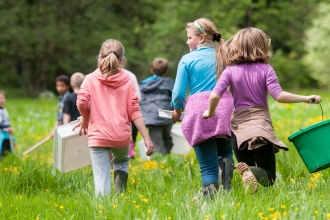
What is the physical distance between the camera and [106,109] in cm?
482

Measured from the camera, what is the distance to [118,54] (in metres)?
4.91

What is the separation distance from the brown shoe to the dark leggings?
0.22m

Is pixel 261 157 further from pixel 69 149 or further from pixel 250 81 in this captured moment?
pixel 69 149

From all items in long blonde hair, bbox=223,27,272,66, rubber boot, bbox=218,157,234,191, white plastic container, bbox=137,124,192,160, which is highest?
long blonde hair, bbox=223,27,272,66

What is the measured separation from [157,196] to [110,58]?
1107mm

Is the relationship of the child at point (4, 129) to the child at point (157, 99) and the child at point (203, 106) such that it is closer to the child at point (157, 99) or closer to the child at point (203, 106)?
the child at point (157, 99)

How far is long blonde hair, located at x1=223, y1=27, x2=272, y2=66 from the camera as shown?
14.6 ft

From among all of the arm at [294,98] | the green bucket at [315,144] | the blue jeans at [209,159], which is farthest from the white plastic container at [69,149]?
the green bucket at [315,144]

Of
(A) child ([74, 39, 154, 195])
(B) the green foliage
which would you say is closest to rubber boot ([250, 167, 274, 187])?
(A) child ([74, 39, 154, 195])

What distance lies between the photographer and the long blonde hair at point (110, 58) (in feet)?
15.8

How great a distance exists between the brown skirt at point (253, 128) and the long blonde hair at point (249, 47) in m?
0.35

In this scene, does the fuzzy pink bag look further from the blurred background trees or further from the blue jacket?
the blurred background trees

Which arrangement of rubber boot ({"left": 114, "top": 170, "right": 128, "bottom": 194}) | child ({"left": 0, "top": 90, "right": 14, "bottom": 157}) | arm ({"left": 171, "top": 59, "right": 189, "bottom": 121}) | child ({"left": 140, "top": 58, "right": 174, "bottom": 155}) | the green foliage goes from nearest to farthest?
arm ({"left": 171, "top": 59, "right": 189, "bottom": 121})
rubber boot ({"left": 114, "top": 170, "right": 128, "bottom": 194})
child ({"left": 0, "top": 90, "right": 14, "bottom": 157})
child ({"left": 140, "top": 58, "right": 174, "bottom": 155})
the green foliage

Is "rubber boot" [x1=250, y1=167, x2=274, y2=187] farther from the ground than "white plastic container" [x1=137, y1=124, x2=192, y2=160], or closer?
farther from the ground
